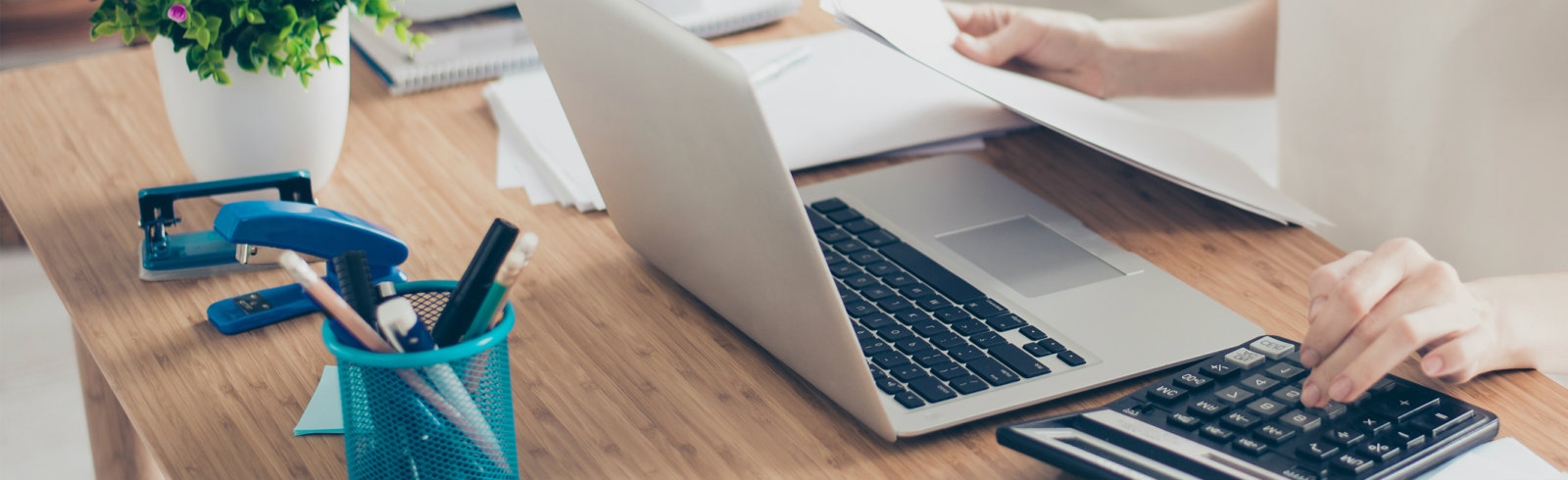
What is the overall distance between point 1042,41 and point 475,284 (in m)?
0.66

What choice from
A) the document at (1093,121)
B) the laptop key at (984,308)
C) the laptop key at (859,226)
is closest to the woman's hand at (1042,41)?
the document at (1093,121)

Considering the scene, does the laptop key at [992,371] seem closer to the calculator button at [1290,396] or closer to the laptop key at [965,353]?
the laptop key at [965,353]

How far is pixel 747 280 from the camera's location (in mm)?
681

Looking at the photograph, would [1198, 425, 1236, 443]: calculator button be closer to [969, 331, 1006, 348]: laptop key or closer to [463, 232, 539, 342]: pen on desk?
[969, 331, 1006, 348]: laptop key

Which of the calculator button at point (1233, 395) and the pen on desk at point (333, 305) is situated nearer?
the pen on desk at point (333, 305)

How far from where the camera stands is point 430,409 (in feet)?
1.84

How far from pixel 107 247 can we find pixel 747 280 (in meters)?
0.49

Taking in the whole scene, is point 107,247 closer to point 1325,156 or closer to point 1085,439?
point 1085,439

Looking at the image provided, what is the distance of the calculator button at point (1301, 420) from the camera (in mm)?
604

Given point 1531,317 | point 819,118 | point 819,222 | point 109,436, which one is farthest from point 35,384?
point 1531,317

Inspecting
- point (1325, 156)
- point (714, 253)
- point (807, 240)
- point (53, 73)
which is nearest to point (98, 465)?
point (53, 73)

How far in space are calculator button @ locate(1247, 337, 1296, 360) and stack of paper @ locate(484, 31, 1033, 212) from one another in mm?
381

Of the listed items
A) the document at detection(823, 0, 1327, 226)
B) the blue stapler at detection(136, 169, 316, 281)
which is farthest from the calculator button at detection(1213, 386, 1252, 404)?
the blue stapler at detection(136, 169, 316, 281)

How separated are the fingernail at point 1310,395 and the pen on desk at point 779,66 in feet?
2.03
